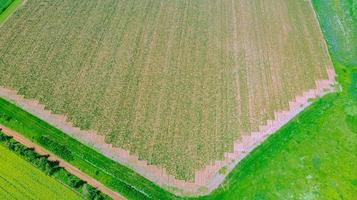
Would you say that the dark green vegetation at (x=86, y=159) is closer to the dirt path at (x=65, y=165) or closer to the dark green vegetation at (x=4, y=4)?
→ the dirt path at (x=65, y=165)

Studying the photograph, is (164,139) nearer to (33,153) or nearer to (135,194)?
(135,194)

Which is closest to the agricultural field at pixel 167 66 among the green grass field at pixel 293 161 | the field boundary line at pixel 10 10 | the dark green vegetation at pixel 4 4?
the field boundary line at pixel 10 10

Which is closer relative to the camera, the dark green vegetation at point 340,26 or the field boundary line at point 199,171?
the field boundary line at point 199,171

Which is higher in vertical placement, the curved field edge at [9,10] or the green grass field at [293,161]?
the curved field edge at [9,10]

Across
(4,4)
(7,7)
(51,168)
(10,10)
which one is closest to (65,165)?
(51,168)

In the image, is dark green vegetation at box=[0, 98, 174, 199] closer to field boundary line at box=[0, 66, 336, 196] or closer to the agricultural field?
field boundary line at box=[0, 66, 336, 196]

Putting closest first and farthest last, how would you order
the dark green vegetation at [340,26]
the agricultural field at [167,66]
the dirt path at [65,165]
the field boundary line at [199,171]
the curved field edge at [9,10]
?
the dirt path at [65,165], the field boundary line at [199,171], the agricultural field at [167,66], the dark green vegetation at [340,26], the curved field edge at [9,10]

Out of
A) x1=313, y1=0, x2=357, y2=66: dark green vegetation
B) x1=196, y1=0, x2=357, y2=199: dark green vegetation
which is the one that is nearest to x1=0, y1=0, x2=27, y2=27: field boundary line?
x1=196, y1=0, x2=357, y2=199: dark green vegetation
